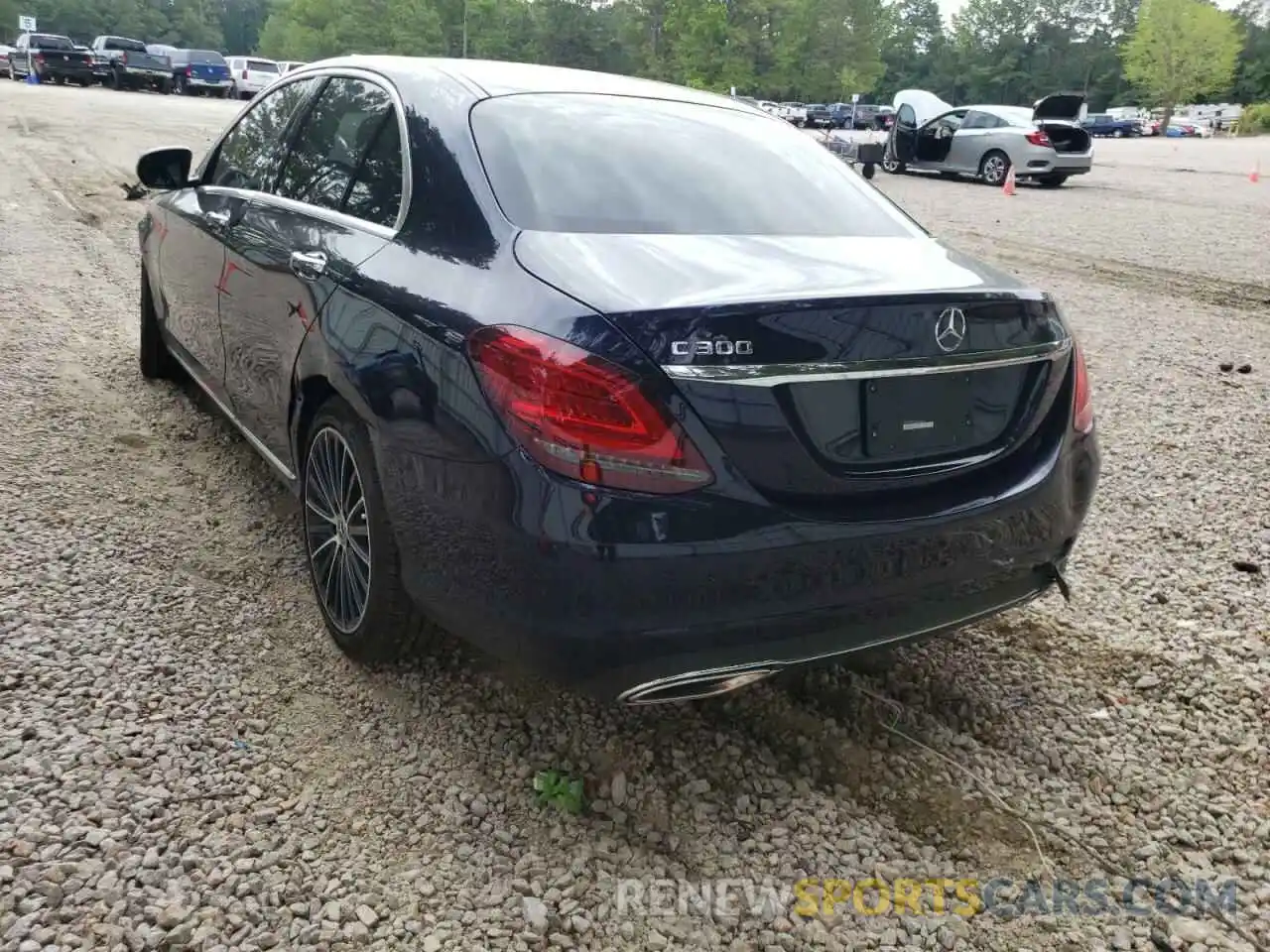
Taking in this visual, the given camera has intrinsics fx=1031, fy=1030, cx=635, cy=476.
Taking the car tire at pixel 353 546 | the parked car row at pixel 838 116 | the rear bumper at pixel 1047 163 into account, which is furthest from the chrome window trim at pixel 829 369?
the parked car row at pixel 838 116

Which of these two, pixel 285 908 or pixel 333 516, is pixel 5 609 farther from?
pixel 285 908

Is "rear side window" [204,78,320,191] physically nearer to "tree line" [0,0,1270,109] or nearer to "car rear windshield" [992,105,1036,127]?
"car rear windshield" [992,105,1036,127]

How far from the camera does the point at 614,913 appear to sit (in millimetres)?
2213

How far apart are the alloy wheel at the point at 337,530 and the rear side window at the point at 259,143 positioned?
129 cm

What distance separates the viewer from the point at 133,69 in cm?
3869

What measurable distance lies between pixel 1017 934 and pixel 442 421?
1.67 m

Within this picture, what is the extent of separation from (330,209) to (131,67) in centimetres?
4236

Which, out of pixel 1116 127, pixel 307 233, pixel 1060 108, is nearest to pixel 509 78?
pixel 307 233

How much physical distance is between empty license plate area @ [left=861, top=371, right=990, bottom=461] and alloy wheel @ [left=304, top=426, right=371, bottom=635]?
133cm

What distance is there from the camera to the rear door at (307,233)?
116 inches

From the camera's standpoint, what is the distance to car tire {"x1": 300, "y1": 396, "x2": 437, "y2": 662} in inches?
106

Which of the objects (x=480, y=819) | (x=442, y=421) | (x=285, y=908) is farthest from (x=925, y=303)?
(x=285, y=908)

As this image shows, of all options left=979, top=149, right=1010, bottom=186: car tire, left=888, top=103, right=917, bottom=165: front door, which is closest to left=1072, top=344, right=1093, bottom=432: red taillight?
left=979, top=149, right=1010, bottom=186: car tire

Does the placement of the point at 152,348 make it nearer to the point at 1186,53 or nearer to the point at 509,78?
the point at 509,78
